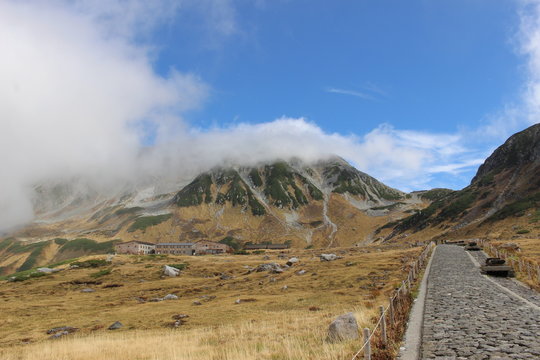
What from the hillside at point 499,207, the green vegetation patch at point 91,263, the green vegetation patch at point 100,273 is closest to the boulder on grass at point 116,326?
the green vegetation patch at point 100,273

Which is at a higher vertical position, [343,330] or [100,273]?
[343,330]

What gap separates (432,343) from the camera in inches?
507

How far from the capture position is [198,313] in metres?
34.6

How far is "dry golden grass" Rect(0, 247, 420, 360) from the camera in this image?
17000 millimetres

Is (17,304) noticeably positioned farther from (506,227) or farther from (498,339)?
(506,227)

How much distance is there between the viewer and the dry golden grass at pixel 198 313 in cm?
1700

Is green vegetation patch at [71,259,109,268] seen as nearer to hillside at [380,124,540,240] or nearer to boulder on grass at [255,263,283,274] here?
boulder on grass at [255,263,283,274]

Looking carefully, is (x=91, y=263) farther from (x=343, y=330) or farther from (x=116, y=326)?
(x=343, y=330)

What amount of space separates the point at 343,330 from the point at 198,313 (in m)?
23.0

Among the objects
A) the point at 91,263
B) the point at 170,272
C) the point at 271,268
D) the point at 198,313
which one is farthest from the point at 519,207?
the point at 91,263

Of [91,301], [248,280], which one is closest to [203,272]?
[248,280]

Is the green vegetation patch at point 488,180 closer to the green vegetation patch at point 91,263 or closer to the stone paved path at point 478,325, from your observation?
the green vegetation patch at point 91,263

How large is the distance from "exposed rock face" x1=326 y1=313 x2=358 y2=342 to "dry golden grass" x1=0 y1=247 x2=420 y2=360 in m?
0.79

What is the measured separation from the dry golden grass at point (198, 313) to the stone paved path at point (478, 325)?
10.2 feet
